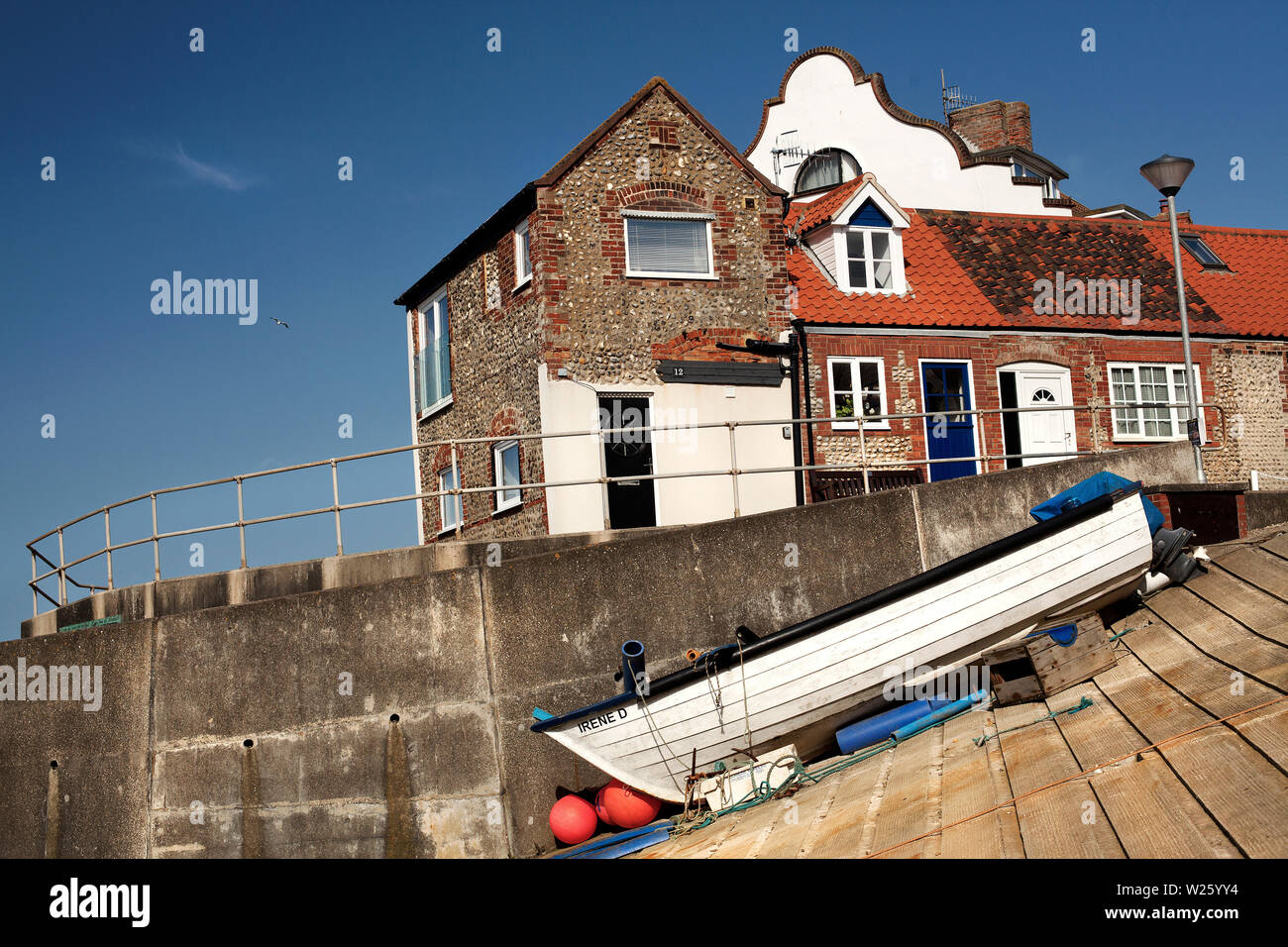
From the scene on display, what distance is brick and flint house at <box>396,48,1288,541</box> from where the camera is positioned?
18500 mm

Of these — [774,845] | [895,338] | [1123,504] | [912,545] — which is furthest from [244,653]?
[895,338]

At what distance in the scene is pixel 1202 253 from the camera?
2591 cm

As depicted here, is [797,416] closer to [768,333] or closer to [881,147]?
[768,333]

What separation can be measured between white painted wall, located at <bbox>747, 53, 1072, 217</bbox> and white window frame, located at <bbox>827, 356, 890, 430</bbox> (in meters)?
10.8

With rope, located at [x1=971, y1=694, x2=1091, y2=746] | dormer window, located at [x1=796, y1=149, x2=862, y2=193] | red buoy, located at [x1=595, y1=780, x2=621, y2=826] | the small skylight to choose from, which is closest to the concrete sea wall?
red buoy, located at [x1=595, y1=780, x2=621, y2=826]

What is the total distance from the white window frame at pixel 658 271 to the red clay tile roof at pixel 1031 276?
6.51 ft

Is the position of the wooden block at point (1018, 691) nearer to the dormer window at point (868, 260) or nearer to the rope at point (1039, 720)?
the rope at point (1039, 720)

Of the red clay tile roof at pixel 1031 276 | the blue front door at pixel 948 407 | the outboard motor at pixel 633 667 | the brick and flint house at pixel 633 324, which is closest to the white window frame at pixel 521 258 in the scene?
the brick and flint house at pixel 633 324

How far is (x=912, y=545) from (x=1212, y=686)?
15.0ft

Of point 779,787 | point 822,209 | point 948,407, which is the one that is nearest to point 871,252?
point 822,209

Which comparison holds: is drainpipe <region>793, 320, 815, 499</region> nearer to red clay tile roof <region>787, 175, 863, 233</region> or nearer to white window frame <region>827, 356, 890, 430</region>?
white window frame <region>827, 356, 890, 430</region>

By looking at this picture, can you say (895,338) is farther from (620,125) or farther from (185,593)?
(185,593)

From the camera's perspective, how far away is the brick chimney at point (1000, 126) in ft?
Result: 127
